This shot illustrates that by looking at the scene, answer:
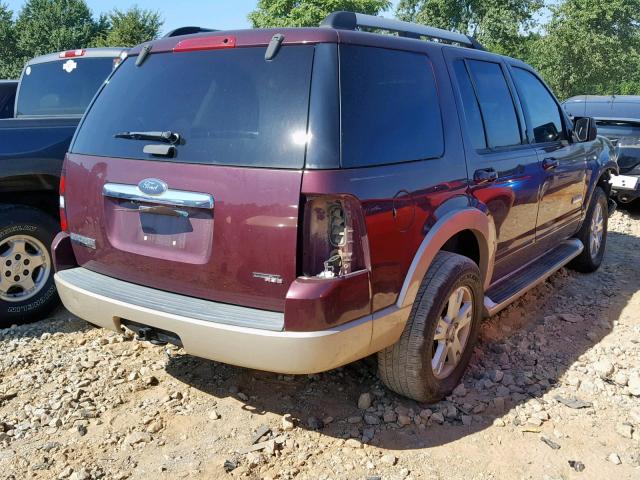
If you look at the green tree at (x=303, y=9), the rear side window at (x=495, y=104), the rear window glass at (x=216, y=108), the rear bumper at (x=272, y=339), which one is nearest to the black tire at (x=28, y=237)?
the rear window glass at (x=216, y=108)

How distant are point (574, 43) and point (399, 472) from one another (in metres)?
26.9

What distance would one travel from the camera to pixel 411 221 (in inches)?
107

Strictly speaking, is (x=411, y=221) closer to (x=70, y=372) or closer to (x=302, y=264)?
(x=302, y=264)

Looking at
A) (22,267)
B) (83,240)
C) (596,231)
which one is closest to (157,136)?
(83,240)

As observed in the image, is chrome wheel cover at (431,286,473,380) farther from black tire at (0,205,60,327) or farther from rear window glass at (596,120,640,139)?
rear window glass at (596,120,640,139)

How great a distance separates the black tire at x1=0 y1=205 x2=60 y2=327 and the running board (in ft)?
9.99

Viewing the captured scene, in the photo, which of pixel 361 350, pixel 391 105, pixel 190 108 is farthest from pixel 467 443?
pixel 190 108

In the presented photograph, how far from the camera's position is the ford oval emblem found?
267cm

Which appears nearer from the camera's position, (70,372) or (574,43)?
(70,372)

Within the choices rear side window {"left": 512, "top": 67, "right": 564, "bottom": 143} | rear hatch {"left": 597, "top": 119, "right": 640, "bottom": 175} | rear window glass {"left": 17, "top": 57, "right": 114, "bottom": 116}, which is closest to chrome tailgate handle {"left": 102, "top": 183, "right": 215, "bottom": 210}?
rear side window {"left": 512, "top": 67, "right": 564, "bottom": 143}

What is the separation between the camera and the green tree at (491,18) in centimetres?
3411

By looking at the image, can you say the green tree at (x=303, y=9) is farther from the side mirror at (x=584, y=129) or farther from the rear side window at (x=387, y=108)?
the rear side window at (x=387, y=108)

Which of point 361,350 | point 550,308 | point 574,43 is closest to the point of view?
point 361,350

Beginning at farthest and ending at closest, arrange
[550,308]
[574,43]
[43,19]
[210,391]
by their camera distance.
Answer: [43,19], [574,43], [550,308], [210,391]
